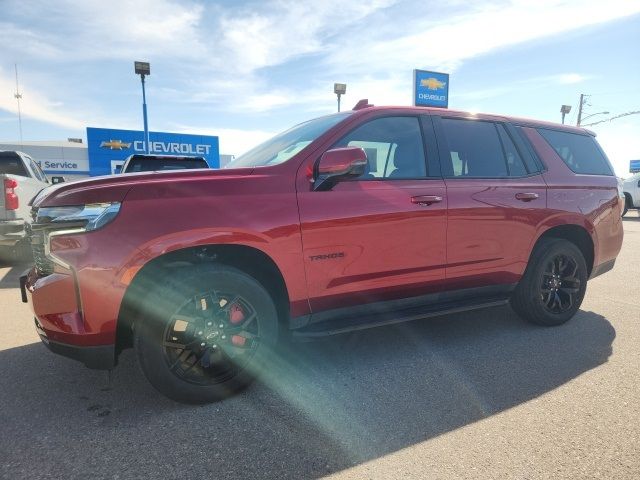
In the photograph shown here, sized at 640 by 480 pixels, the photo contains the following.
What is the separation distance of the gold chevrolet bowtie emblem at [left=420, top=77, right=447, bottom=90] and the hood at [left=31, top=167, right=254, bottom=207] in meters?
22.3

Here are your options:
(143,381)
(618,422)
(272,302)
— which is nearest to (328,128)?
(272,302)

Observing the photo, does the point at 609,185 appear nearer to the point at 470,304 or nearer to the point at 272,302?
the point at 470,304

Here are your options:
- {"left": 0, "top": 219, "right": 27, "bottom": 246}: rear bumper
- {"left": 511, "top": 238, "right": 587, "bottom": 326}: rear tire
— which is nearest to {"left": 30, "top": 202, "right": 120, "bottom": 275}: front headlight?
{"left": 511, "top": 238, "right": 587, "bottom": 326}: rear tire

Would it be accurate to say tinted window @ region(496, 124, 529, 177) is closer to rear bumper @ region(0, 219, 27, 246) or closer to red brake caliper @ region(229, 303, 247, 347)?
red brake caliper @ region(229, 303, 247, 347)

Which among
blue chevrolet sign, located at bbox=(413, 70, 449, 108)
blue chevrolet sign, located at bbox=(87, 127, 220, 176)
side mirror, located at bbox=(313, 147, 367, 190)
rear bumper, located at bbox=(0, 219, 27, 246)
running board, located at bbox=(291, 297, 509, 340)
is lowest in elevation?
running board, located at bbox=(291, 297, 509, 340)

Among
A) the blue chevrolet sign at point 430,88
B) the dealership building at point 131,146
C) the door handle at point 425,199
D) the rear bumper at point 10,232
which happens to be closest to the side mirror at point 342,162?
the door handle at point 425,199

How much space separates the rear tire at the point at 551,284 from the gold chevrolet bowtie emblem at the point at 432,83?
67.0 feet

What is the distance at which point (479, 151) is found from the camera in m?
3.78

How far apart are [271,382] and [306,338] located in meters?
0.40

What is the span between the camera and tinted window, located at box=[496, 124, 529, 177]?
3.91 m

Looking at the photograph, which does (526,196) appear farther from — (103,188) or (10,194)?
(10,194)

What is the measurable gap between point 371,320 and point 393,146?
1.37m

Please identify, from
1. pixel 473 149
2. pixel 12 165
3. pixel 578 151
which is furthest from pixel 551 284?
pixel 12 165

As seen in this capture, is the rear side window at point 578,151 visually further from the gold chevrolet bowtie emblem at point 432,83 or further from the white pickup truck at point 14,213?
the gold chevrolet bowtie emblem at point 432,83
